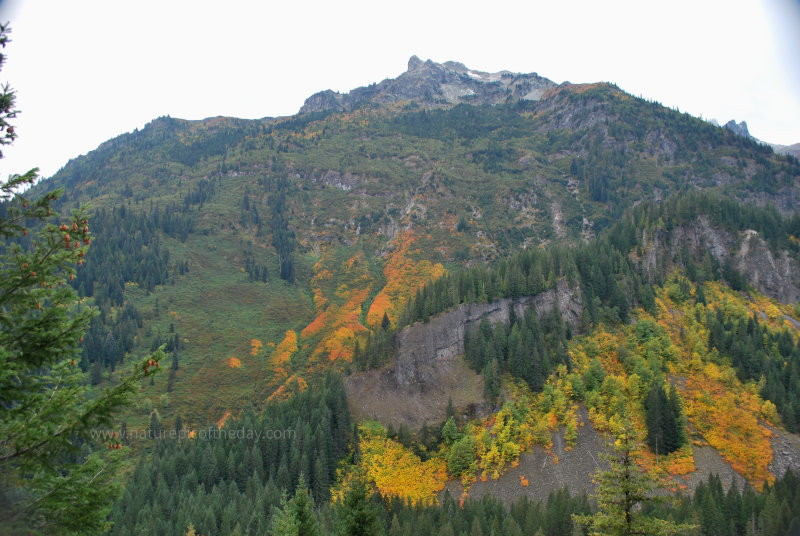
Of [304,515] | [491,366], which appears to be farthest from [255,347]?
[304,515]

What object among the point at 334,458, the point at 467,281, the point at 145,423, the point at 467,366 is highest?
the point at 467,281

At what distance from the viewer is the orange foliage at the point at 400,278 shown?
5834 inches

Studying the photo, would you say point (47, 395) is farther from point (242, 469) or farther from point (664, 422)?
point (664, 422)

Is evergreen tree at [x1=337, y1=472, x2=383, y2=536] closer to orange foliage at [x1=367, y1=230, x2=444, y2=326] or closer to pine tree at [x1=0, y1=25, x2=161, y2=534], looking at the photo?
pine tree at [x1=0, y1=25, x2=161, y2=534]

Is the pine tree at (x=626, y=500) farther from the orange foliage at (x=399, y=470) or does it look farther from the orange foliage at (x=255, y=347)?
the orange foliage at (x=255, y=347)

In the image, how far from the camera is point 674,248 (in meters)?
119

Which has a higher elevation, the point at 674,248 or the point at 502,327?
the point at 674,248

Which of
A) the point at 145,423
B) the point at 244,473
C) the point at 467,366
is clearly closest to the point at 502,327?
the point at 467,366

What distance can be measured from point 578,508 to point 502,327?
48.0 m

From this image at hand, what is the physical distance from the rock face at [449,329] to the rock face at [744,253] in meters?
26.9

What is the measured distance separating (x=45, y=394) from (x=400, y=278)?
15710 cm

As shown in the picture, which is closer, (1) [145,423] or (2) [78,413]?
(2) [78,413]

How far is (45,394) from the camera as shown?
10.6 metres

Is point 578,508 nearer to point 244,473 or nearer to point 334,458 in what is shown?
point 334,458
